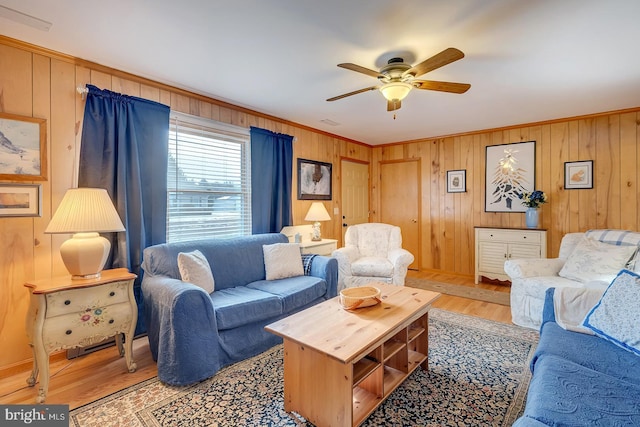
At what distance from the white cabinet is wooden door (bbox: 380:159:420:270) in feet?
3.75

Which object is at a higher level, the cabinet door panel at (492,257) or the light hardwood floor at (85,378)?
the cabinet door panel at (492,257)

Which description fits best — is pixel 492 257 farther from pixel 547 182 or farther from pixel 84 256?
pixel 84 256

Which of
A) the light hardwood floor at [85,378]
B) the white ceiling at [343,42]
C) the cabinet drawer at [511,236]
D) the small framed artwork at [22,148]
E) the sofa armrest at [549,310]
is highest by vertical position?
the white ceiling at [343,42]

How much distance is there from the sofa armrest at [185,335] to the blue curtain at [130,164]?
29.1 inches

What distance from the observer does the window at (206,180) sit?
9.80ft

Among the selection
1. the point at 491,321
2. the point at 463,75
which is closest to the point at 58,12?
the point at 463,75

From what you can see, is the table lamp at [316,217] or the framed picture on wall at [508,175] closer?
the table lamp at [316,217]

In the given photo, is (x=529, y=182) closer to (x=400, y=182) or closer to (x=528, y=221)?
(x=528, y=221)

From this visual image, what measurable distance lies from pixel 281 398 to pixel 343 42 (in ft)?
7.96

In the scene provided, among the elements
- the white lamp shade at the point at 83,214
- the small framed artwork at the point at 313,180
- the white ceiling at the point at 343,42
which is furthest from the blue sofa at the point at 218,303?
the white ceiling at the point at 343,42

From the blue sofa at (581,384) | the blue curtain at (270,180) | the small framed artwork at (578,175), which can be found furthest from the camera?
the small framed artwork at (578,175)

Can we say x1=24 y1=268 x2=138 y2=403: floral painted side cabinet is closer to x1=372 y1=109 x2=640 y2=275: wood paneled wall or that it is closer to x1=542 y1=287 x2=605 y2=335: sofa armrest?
x1=542 y1=287 x2=605 y2=335: sofa armrest

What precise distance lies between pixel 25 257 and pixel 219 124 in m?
2.02

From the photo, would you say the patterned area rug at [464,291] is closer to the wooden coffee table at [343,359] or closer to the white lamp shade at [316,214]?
the white lamp shade at [316,214]
